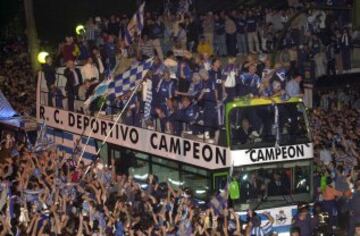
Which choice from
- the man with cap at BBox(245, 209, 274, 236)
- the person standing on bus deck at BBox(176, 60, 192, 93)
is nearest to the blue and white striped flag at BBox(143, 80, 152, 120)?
the person standing on bus deck at BBox(176, 60, 192, 93)

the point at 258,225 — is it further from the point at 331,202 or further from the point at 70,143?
the point at 70,143

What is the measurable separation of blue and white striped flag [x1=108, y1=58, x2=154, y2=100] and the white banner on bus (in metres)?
2.72

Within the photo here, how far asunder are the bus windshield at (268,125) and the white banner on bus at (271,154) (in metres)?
0.08

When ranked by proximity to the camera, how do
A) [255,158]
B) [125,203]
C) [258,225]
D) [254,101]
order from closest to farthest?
[258,225], [255,158], [254,101], [125,203]

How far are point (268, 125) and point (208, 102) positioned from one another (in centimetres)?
135

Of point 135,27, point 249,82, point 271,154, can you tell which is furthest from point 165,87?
point 271,154

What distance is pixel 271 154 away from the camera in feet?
42.7

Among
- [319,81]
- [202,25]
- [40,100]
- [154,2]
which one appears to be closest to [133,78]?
[40,100]

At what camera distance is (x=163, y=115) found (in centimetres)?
1423

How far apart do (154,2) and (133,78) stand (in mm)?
13073

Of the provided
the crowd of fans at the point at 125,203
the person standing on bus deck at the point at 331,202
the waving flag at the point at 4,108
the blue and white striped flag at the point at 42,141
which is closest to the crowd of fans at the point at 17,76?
the waving flag at the point at 4,108

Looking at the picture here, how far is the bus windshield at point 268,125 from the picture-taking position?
12977mm

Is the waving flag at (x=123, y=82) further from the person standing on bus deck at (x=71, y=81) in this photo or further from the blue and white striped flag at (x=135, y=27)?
the person standing on bus deck at (x=71, y=81)

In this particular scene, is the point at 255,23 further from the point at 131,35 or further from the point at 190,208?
the point at 190,208
